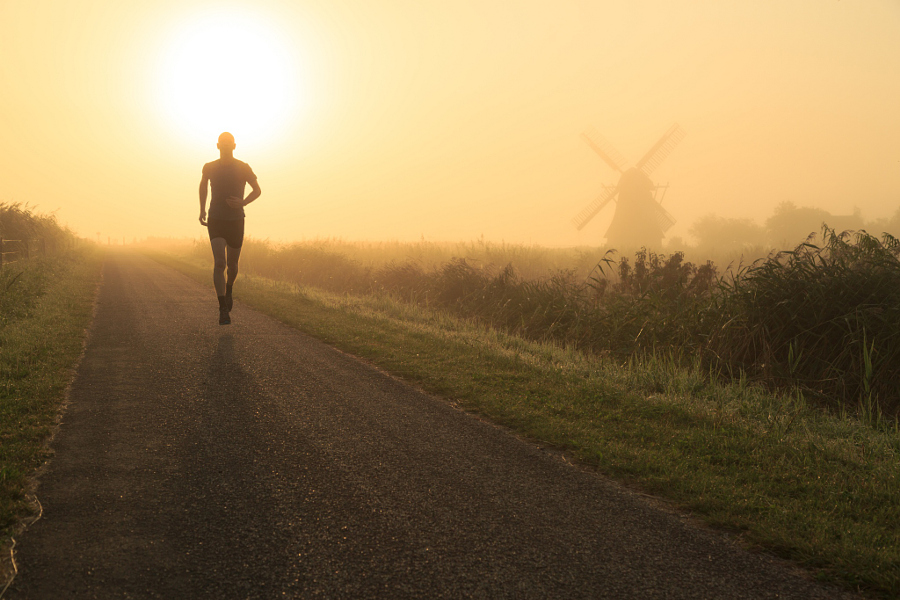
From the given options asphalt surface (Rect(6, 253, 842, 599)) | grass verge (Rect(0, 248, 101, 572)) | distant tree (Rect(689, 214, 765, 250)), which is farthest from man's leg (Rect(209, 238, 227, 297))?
distant tree (Rect(689, 214, 765, 250))

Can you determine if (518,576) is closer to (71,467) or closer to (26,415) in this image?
(71,467)

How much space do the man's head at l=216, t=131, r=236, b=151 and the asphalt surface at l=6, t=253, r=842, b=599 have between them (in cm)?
452

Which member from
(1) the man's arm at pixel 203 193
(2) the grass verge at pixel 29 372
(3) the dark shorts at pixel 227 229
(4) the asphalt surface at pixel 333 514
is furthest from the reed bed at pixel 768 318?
(2) the grass verge at pixel 29 372

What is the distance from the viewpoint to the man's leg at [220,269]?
8742 mm

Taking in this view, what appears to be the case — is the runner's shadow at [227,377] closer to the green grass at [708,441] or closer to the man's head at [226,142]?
the green grass at [708,441]

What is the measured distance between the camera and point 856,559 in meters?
2.81

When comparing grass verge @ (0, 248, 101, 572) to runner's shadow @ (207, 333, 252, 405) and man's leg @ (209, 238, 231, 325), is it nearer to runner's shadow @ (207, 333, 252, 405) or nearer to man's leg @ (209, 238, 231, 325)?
runner's shadow @ (207, 333, 252, 405)

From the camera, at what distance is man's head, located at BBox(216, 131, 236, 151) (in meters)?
8.67

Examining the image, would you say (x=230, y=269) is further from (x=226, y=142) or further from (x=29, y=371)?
(x=29, y=371)

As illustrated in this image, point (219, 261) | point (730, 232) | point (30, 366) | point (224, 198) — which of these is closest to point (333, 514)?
point (30, 366)

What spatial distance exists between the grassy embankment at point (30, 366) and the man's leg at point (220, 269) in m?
2.01

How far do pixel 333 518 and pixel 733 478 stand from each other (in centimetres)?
271

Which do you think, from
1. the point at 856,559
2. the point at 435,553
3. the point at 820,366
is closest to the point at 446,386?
the point at 435,553

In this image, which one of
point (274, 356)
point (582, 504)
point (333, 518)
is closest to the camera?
point (333, 518)
